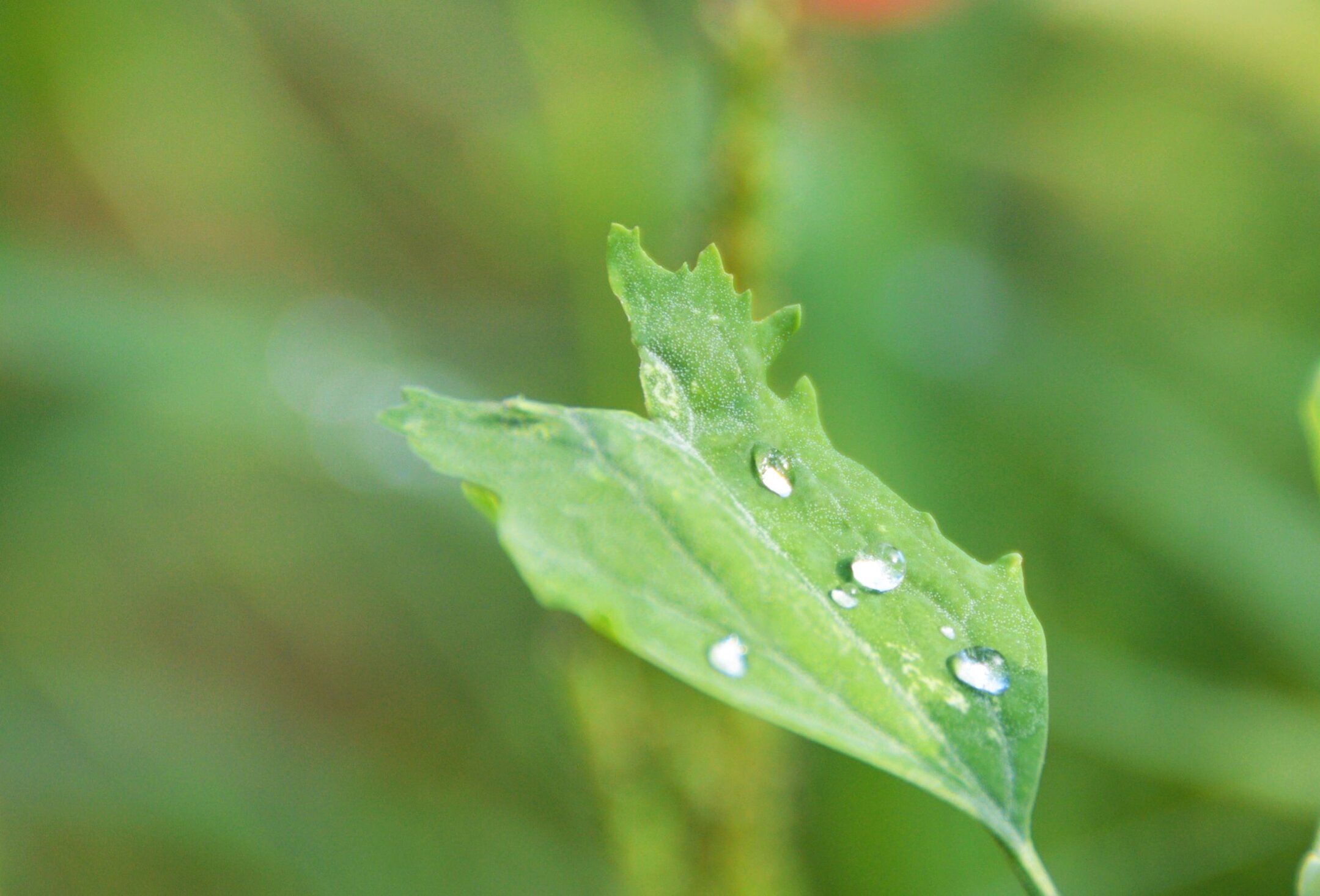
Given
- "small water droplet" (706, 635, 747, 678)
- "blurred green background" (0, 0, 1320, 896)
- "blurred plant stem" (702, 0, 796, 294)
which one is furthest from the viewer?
"blurred green background" (0, 0, 1320, 896)

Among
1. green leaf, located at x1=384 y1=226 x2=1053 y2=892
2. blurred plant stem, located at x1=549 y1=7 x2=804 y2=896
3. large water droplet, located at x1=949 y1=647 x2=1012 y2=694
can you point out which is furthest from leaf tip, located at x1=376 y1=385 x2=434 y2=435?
blurred plant stem, located at x1=549 y1=7 x2=804 y2=896

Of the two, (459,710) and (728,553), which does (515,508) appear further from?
(459,710)

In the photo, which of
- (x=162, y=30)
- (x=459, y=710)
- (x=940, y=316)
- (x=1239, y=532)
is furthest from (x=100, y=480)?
(x=1239, y=532)

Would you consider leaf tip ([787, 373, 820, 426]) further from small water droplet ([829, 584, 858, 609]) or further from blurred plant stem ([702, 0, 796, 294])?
blurred plant stem ([702, 0, 796, 294])

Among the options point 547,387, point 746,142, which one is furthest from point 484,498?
point 547,387

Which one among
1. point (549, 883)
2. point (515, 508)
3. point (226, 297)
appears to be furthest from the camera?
point (226, 297)

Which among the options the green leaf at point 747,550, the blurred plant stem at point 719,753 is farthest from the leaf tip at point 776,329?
the blurred plant stem at point 719,753

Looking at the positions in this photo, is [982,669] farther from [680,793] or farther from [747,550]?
[680,793]
